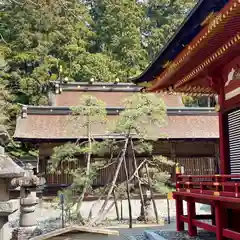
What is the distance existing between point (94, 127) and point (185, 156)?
13.8 ft

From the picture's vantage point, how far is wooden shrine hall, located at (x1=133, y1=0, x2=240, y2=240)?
189 inches

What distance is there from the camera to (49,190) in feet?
51.3

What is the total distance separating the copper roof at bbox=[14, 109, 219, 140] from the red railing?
749 cm

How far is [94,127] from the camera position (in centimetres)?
1634

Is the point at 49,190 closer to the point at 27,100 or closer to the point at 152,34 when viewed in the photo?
the point at 27,100

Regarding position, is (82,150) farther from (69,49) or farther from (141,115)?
(69,49)

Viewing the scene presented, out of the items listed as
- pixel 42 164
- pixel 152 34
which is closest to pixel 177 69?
pixel 42 164

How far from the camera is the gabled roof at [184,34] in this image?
4.58m

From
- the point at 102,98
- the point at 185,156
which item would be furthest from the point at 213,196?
the point at 102,98

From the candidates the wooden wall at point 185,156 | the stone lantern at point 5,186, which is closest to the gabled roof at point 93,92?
the wooden wall at point 185,156

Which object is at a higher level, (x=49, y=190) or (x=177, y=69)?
(x=177, y=69)

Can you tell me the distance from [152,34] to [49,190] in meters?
21.9

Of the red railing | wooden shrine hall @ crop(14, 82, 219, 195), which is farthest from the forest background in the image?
the red railing

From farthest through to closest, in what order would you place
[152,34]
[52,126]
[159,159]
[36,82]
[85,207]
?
[152,34], [36,82], [52,126], [85,207], [159,159]
